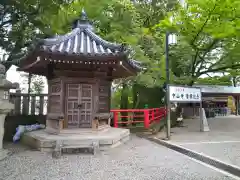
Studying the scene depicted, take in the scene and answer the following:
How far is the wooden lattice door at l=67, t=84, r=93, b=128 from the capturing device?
29.2 ft

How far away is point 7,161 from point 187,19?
10.0m

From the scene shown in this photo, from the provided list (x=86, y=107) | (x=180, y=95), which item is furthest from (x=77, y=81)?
(x=180, y=95)

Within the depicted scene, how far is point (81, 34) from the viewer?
387 inches

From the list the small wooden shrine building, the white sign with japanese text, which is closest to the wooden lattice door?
the small wooden shrine building

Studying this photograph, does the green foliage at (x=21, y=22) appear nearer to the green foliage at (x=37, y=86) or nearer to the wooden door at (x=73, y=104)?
the wooden door at (x=73, y=104)

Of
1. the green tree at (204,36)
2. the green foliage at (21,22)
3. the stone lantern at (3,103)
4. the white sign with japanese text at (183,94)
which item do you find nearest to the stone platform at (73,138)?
the stone lantern at (3,103)

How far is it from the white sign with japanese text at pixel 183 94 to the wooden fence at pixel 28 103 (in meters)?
6.57

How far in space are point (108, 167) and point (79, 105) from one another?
3.54 m

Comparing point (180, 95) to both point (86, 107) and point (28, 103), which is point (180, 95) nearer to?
point (86, 107)

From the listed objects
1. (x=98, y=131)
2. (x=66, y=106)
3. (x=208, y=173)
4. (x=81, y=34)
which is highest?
(x=81, y=34)

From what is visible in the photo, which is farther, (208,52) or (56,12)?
(208,52)

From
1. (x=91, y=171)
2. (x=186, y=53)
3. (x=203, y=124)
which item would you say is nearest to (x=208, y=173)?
(x=91, y=171)

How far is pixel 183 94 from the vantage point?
10.7m

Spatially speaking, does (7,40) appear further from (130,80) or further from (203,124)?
(203,124)
